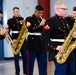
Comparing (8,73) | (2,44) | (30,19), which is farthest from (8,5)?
(30,19)

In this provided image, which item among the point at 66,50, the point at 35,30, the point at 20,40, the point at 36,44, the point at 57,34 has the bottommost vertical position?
the point at 20,40

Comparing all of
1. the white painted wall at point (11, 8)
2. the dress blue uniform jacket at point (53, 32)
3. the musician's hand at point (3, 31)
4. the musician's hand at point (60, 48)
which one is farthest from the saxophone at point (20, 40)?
the white painted wall at point (11, 8)

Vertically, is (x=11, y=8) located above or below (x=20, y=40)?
above

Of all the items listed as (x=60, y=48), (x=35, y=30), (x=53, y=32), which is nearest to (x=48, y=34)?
(x=53, y=32)

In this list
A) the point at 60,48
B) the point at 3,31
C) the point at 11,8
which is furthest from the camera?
the point at 11,8

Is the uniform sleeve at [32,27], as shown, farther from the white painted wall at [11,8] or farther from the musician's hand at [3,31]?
the white painted wall at [11,8]

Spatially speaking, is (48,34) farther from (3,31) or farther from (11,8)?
(11,8)

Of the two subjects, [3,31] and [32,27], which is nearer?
[32,27]

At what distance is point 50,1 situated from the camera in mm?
10820

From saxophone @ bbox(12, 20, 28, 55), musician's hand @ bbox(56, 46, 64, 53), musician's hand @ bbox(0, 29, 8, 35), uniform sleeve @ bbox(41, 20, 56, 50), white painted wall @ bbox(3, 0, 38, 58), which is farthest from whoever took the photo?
white painted wall @ bbox(3, 0, 38, 58)

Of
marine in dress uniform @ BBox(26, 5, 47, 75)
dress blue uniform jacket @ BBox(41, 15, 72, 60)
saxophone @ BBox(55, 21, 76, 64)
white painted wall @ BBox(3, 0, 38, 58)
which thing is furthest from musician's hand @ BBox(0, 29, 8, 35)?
white painted wall @ BBox(3, 0, 38, 58)

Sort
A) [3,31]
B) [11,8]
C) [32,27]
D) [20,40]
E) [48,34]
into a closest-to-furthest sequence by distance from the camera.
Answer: [48,34]
[32,27]
[3,31]
[20,40]
[11,8]

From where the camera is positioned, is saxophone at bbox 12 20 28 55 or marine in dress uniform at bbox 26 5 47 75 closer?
marine in dress uniform at bbox 26 5 47 75

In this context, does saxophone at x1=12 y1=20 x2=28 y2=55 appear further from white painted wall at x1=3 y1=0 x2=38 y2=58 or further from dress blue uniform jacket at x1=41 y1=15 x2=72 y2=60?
white painted wall at x1=3 y1=0 x2=38 y2=58
